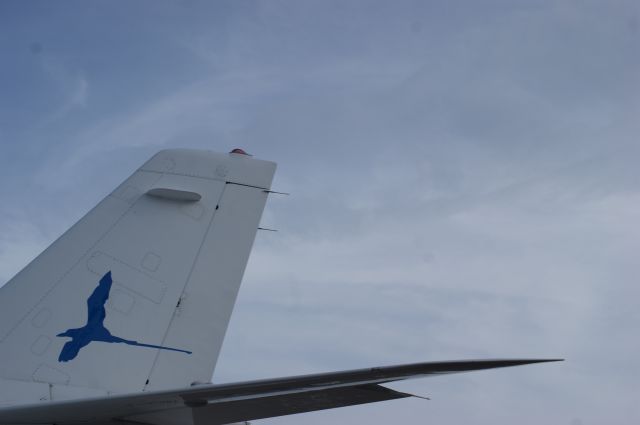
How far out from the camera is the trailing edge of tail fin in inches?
364

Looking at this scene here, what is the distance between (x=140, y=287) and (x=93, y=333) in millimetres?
885

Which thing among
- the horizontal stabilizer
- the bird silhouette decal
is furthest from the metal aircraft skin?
the horizontal stabilizer

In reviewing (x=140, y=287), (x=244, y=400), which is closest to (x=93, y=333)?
(x=140, y=287)

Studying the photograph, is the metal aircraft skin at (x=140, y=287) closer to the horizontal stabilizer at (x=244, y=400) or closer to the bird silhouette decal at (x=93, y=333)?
the bird silhouette decal at (x=93, y=333)

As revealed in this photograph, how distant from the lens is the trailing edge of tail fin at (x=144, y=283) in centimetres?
924

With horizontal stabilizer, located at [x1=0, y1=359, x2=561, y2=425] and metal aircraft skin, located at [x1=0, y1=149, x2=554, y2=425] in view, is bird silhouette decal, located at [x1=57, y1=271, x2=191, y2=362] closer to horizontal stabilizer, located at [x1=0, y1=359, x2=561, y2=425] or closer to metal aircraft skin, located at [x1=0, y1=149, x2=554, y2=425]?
metal aircraft skin, located at [x1=0, y1=149, x2=554, y2=425]

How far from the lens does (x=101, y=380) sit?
29.9 feet

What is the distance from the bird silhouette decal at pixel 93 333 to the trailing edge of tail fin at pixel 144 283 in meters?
0.01

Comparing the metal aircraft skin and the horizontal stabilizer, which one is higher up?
the metal aircraft skin

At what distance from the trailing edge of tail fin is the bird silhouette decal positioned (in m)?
0.01

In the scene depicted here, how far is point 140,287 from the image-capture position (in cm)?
996

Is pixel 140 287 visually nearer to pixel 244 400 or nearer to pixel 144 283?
pixel 144 283

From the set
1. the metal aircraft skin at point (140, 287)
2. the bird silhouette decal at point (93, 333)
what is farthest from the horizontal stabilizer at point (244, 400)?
the bird silhouette decal at point (93, 333)

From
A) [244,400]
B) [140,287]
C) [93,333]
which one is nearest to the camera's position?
[244,400]
